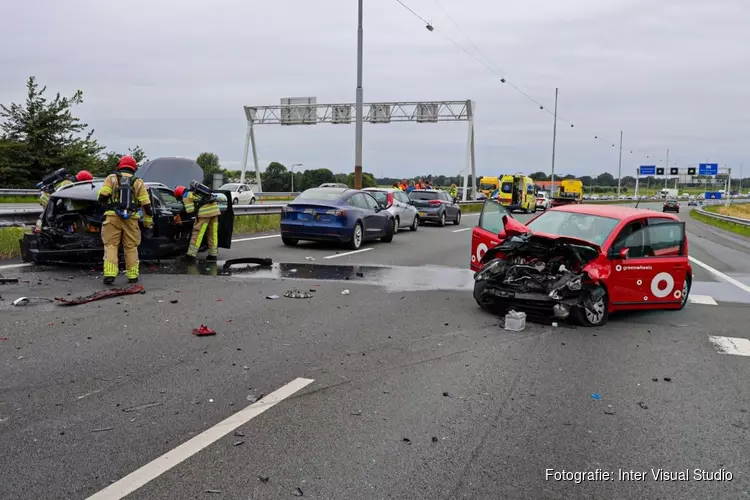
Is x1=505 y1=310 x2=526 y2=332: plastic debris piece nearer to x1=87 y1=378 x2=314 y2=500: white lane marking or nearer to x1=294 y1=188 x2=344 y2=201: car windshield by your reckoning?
x1=87 y1=378 x2=314 y2=500: white lane marking

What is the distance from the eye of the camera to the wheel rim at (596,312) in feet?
24.2

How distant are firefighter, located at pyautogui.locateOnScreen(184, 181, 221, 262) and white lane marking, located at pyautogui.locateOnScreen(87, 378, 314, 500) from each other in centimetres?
737

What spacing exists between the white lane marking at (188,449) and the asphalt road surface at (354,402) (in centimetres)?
1

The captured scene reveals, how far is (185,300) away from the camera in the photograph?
322 inches

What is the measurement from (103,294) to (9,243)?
504 centimetres

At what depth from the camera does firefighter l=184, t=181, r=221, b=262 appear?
11.6 m

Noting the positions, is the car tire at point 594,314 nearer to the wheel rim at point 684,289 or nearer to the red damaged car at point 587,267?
the red damaged car at point 587,267

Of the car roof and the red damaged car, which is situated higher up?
the car roof

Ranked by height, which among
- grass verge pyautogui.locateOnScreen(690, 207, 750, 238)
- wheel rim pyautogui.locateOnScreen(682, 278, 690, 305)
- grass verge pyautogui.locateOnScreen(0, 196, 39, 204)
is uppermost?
grass verge pyautogui.locateOnScreen(0, 196, 39, 204)

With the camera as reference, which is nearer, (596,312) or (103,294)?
(596,312)

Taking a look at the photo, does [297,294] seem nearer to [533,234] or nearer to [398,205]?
[533,234]

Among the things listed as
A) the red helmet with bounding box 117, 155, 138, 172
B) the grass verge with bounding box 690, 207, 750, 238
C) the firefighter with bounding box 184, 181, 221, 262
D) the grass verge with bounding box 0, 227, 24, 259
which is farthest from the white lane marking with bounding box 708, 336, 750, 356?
the grass verge with bounding box 690, 207, 750, 238

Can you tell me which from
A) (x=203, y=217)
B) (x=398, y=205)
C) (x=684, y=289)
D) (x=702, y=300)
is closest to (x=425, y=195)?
(x=398, y=205)

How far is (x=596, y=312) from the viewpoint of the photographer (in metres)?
7.43
